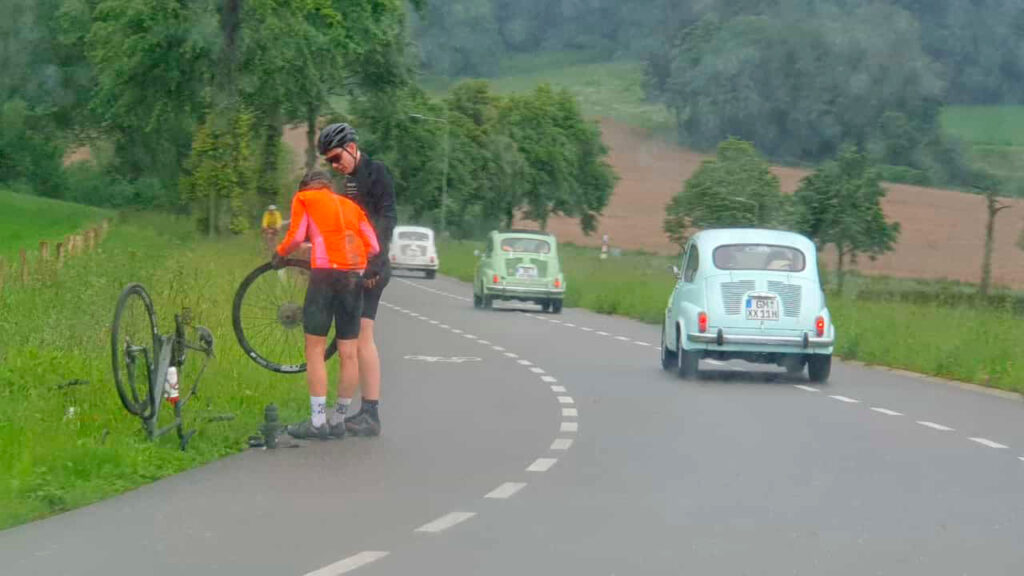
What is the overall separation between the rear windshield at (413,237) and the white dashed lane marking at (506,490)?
Answer: 56.9 meters

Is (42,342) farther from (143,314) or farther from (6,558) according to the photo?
(6,558)

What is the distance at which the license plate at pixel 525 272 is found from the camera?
40938 mm

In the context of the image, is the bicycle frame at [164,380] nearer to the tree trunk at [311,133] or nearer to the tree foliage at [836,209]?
the tree trunk at [311,133]

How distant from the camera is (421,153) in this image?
9200 centimetres

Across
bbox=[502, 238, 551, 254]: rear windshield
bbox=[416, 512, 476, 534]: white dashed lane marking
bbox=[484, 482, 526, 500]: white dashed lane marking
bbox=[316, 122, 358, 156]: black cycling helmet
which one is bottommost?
bbox=[484, 482, 526, 500]: white dashed lane marking

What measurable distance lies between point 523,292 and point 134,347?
94.3 ft

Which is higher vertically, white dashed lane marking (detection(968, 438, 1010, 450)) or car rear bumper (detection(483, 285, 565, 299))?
white dashed lane marking (detection(968, 438, 1010, 450))

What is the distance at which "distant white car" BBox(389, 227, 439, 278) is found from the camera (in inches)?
2657

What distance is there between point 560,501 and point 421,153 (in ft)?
269

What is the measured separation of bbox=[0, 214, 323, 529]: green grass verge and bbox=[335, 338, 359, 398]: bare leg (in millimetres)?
745

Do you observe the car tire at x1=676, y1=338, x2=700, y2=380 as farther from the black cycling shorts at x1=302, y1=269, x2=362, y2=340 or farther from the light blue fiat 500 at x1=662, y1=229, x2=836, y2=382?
the black cycling shorts at x1=302, y1=269, x2=362, y2=340

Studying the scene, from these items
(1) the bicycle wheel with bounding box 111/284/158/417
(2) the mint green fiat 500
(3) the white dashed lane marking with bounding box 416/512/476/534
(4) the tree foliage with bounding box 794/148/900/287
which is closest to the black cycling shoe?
(1) the bicycle wheel with bounding box 111/284/158/417

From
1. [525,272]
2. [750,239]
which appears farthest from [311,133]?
[750,239]

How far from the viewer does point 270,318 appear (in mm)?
15102
